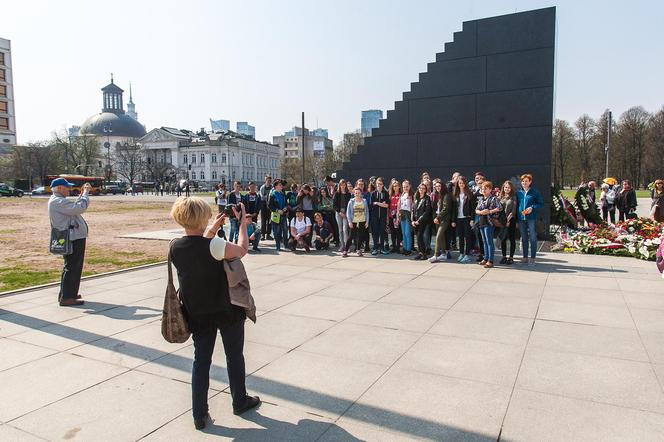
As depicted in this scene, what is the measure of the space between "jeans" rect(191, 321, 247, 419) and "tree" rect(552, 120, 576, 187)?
193 feet

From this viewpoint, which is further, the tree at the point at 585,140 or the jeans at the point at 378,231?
the tree at the point at 585,140

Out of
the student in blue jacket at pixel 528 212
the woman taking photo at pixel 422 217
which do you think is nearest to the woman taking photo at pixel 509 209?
the student in blue jacket at pixel 528 212

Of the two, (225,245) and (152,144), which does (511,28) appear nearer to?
(225,245)

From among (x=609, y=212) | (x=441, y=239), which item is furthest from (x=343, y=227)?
(x=609, y=212)

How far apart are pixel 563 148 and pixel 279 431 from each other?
Answer: 61.5m

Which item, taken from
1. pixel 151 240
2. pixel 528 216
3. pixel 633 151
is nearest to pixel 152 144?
pixel 633 151

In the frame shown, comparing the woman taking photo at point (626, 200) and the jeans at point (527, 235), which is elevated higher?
the woman taking photo at point (626, 200)

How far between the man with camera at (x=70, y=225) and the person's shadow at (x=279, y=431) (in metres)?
4.49

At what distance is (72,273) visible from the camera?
6.79 metres

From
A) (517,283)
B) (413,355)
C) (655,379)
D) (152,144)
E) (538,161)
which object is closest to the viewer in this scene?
(655,379)

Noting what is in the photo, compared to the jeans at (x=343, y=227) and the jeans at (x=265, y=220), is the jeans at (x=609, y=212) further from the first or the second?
the jeans at (x=265, y=220)

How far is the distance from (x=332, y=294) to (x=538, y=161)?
8165mm

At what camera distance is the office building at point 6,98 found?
8662cm

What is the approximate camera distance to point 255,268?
31.7ft
